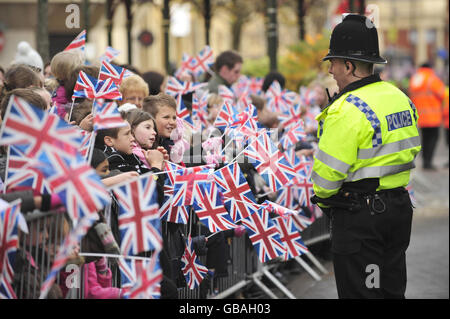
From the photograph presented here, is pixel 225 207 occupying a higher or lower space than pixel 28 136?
lower

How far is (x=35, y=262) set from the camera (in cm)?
421

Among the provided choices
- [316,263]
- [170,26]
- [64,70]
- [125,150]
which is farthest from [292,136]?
[170,26]

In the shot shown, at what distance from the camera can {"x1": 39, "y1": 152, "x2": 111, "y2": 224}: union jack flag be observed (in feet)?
12.2

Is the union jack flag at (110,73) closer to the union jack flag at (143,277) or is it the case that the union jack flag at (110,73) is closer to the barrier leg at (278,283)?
the union jack flag at (143,277)

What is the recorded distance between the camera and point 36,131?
3.72 metres

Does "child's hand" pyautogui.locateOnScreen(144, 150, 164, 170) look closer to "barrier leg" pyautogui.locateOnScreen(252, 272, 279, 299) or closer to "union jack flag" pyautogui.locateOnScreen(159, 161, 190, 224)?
"union jack flag" pyautogui.locateOnScreen(159, 161, 190, 224)

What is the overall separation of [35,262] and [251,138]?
266 centimetres

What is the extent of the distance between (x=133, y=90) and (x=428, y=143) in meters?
11.7

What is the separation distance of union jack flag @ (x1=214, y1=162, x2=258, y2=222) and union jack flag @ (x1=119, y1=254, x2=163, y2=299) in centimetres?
163

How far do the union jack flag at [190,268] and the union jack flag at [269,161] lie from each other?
80 centimetres

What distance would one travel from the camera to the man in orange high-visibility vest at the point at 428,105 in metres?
17.6

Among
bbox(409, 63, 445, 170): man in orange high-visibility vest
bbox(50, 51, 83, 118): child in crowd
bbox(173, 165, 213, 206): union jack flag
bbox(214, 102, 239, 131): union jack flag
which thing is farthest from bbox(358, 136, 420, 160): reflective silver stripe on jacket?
bbox(409, 63, 445, 170): man in orange high-visibility vest
